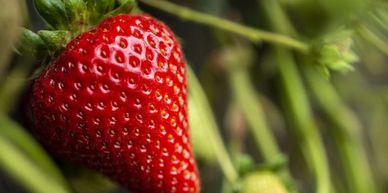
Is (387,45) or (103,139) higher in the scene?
(387,45)

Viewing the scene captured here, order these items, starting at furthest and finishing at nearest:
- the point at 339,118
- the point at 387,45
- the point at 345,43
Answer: the point at 339,118, the point at 387,45, the point at 345,43

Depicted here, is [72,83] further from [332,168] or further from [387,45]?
[332,168]

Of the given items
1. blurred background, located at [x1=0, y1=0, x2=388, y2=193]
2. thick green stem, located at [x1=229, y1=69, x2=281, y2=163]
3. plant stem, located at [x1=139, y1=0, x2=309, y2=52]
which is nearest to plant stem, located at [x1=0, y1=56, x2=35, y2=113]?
blurred background, located at [x1=0, y1=0, x2=388, y2=193]

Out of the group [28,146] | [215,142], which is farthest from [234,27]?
[28,146]

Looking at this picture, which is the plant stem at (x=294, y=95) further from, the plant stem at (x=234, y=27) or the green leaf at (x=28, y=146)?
the green leaf at (x=28, y=146)

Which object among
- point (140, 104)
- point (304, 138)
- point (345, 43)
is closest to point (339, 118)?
point (304, 138)

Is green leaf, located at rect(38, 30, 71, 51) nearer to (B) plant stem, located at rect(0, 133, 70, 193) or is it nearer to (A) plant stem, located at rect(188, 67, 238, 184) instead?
(B) plant stem, located at rect(0, 133, 70, 193)

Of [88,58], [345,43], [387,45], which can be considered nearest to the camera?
[88,58]
